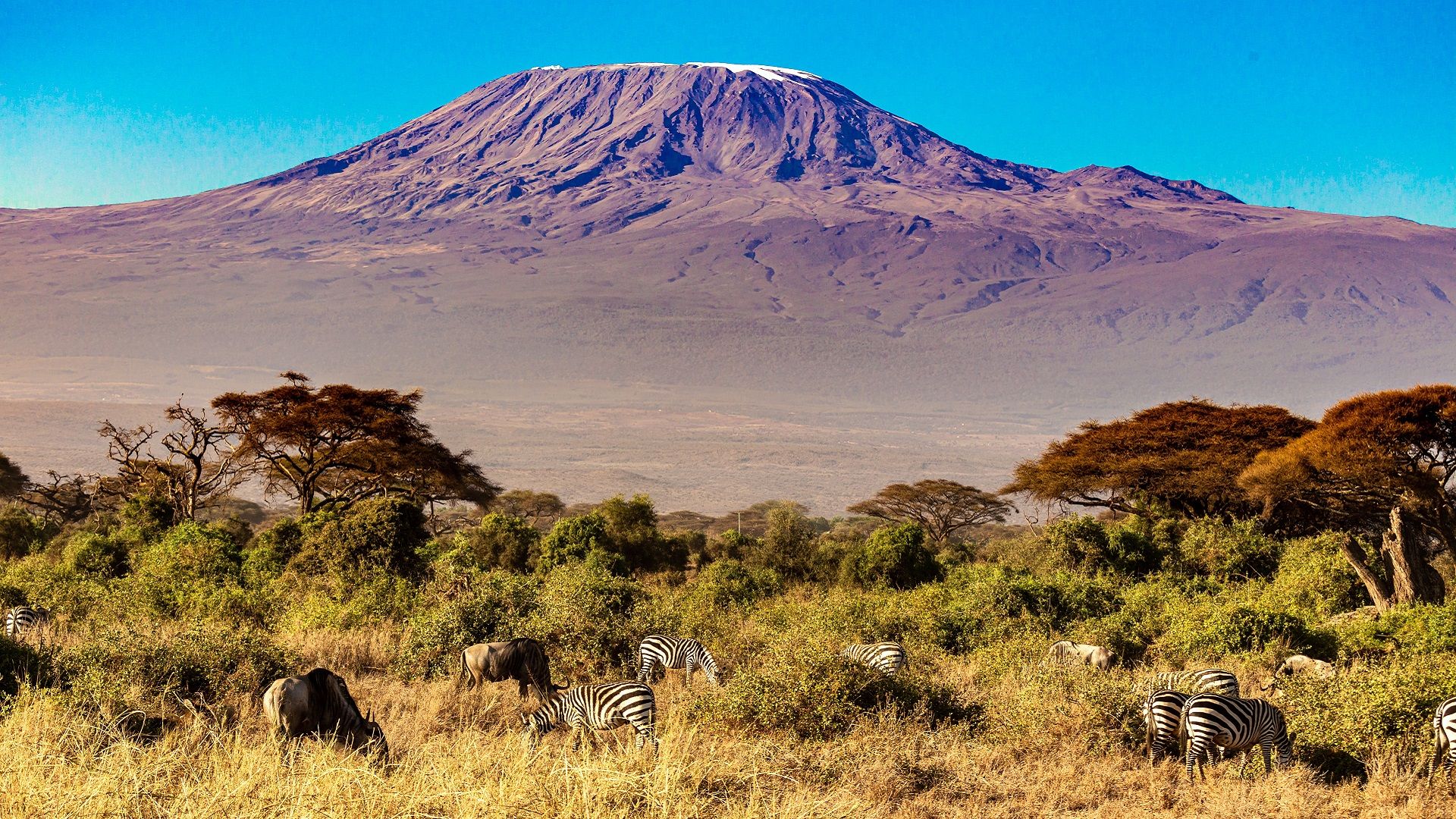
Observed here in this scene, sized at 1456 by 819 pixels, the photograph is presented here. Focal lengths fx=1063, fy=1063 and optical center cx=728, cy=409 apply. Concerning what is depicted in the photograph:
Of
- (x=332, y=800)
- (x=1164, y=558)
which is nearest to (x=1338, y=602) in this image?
(x=1164, y=558)

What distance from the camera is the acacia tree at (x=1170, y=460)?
2334cm

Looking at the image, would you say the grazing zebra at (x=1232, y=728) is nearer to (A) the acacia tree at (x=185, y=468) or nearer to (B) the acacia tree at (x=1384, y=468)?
(B) the acacia tree at (x=1384, y=468)

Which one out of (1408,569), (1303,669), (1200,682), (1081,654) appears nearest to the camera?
(1200,682)

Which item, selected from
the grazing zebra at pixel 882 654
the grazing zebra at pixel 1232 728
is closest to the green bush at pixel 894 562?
the grazing zebra at pixel 882 654

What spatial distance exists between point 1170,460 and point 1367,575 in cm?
806

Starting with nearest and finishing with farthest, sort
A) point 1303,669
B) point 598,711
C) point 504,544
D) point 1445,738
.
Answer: point 1445,738
point 598,711
point 1303,669
point 504,544

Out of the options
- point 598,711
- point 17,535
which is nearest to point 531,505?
point 17,535

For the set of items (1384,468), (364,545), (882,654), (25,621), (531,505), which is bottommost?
(531,505)

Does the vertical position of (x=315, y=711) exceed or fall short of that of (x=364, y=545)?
it exceeds it

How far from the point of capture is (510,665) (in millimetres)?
10180

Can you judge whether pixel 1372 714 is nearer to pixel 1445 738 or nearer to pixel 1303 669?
pixel 1445 738

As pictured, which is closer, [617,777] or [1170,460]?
[617,777]

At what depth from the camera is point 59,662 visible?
962cm

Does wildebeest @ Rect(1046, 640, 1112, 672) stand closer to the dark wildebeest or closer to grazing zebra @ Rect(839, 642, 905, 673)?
grazing zebra @ Rect(839, 642, 905, 673)
